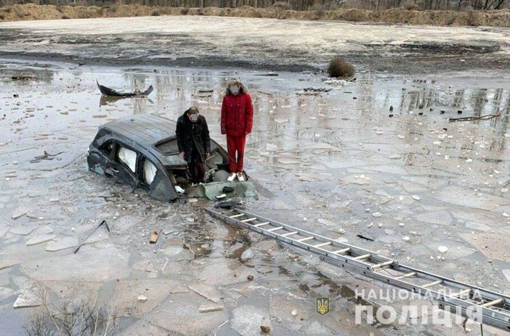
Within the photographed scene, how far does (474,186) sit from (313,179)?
327 centimetres

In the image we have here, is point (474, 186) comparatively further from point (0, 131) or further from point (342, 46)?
point (342, 46)

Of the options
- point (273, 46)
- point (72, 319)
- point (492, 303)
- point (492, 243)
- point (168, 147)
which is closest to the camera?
point (492, 303)

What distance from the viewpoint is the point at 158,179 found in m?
8.40

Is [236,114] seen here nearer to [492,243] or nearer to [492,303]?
[492,243]

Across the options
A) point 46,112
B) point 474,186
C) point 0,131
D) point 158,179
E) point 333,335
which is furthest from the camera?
point 46,112

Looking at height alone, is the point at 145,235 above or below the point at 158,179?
below

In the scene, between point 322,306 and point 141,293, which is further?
point 141,293

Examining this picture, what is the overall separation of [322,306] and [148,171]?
458cm

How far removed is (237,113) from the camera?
28.4 feet

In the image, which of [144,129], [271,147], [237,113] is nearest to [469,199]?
[237,113]

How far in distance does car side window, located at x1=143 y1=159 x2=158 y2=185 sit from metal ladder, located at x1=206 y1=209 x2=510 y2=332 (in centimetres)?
175

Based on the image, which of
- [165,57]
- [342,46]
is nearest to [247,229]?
[165,57]

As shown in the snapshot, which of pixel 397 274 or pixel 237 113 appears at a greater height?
pixel 237 113

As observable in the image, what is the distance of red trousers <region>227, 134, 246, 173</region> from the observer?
8.89 meters
